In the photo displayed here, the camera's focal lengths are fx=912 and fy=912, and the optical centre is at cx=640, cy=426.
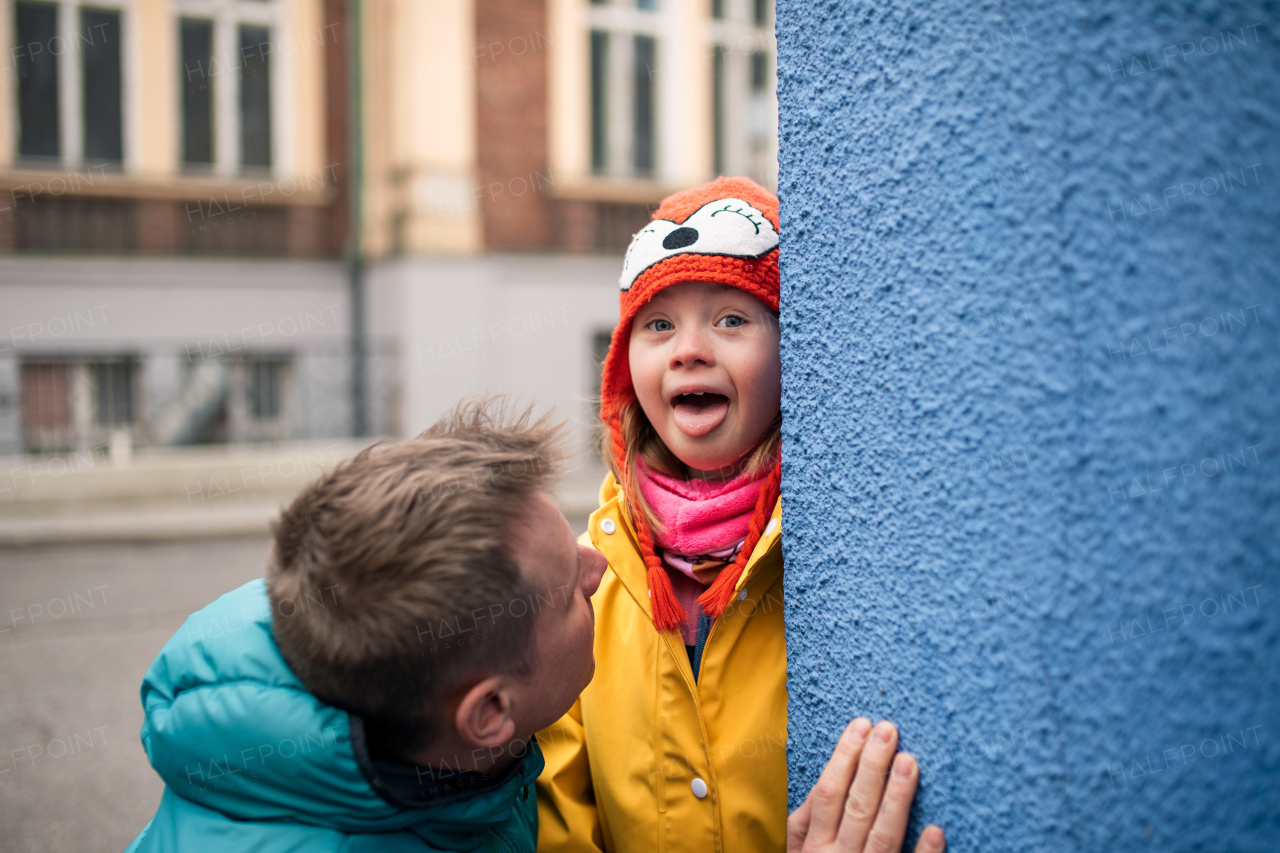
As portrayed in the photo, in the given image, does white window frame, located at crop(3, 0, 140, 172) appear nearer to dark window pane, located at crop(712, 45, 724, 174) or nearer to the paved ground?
the paved ground

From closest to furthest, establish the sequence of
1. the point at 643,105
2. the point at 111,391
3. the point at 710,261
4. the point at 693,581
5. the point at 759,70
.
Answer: the point at 710,261
the point at 693,581
the point at 111,391
the point at 643,105
the point at 759,70

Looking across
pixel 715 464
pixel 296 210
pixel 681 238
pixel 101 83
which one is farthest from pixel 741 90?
pixel 715 464

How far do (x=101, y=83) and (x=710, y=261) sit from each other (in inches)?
419

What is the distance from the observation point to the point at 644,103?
442 inches

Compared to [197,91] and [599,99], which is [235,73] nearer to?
[197,91]

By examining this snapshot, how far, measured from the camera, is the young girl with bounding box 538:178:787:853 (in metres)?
1.42

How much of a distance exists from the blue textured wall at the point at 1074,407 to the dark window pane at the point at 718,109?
36.2 ft

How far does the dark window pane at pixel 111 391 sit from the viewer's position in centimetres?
911

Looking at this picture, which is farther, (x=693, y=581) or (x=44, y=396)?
(x=44, y=396)

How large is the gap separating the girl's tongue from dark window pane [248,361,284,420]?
9126 millimetres

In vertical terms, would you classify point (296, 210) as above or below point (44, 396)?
above

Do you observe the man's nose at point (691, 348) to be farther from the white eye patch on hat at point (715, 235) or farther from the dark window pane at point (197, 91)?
the dark window pane at point (197, 91)

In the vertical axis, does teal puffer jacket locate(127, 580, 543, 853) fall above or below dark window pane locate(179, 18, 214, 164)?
below

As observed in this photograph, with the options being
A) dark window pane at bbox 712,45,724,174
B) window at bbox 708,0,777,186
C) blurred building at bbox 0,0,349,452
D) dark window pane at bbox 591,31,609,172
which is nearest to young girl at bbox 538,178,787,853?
blurred building at bbox 0,0,349,452
